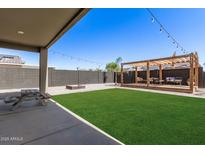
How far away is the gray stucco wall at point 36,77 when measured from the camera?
1029 cm

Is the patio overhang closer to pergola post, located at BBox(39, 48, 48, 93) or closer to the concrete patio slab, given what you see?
pergola post, located at BBox(39, 48, 48, 93)

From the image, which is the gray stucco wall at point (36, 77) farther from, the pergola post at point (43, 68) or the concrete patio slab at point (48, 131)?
the concrete patio slab at point (48, 131)

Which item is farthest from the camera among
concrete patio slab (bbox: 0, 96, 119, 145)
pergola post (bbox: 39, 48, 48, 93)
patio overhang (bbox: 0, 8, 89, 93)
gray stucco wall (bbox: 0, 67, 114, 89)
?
gray stucco wall (bbox: 0, 67, 114, 89)

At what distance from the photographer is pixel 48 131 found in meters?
2.61

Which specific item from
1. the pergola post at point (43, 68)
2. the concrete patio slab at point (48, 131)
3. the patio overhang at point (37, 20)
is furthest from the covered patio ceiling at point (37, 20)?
the concrete patio slab at point (48, 131)

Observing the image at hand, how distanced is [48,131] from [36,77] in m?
10.5

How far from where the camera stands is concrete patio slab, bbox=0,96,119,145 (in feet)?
7.27

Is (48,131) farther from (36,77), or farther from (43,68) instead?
(36,77)

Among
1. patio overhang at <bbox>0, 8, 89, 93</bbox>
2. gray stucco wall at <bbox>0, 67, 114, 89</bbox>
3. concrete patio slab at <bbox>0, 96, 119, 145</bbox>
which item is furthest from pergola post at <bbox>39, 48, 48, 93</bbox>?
gray stucco wall at <bbox>0, 67, 114, 89</bbox>

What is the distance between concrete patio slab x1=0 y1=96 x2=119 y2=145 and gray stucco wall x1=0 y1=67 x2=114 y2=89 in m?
8.35

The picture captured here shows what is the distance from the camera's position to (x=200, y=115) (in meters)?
3.50

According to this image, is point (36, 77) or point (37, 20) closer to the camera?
point (37, 20)

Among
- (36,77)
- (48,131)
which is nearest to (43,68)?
(48,131)
